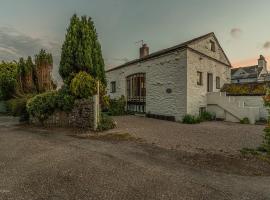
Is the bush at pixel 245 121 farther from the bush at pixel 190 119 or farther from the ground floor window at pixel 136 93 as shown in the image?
the ground floor window at pixel 136 93

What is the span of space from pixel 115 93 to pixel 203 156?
1927 centimetres

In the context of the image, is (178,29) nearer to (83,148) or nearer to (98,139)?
(98,139)

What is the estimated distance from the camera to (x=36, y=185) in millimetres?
4441

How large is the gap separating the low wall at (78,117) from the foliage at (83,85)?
0.48 m

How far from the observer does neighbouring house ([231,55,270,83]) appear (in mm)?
40306

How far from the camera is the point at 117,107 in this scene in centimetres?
2120

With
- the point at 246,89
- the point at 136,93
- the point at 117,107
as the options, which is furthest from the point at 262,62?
the point at 117,107

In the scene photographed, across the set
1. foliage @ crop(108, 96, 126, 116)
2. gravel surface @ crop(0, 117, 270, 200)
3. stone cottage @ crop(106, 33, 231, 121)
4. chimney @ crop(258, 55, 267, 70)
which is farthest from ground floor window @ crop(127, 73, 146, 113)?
chimney @ crop(258, 55, 267, 70)

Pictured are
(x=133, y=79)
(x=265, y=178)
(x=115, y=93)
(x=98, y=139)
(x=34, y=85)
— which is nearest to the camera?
(x=265, y=178)

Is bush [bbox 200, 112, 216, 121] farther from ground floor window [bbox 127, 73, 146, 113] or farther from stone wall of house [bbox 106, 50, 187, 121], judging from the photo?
ground floor window [bbox 127, 73, 146, 113]

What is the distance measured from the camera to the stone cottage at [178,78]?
51.3 ft

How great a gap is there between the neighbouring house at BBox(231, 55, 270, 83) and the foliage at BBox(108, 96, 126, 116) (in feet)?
98.5

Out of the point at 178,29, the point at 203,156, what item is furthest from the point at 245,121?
the point at 203,156

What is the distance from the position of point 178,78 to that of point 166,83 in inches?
52.1
